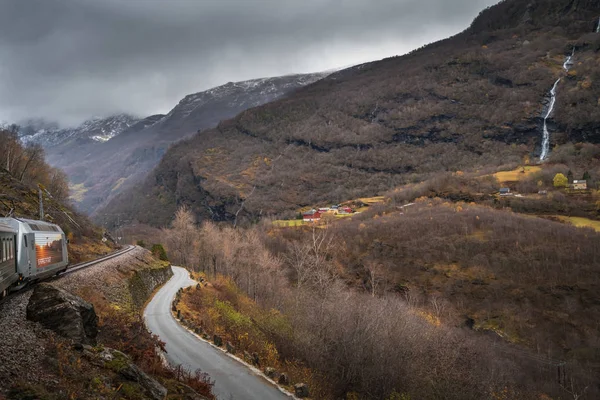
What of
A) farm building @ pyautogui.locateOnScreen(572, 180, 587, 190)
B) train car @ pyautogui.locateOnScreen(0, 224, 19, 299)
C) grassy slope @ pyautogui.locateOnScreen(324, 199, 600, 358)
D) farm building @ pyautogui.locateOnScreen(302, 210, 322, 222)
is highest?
train car @ pyautogui.locateOnScreen(0, 224, 19, 299)

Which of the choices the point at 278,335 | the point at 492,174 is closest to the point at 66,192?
the point at 278,335

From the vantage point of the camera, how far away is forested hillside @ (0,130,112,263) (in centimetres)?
4254

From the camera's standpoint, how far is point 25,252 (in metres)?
19.2

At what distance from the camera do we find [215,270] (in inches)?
2768

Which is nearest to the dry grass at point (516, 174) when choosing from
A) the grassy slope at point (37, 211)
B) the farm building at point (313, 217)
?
the farm building at point (313, 217)

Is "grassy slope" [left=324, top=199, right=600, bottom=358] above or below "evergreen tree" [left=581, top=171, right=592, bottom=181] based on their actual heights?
below

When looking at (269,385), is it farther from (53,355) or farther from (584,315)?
(584,315)

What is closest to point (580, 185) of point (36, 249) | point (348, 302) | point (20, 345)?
point (348, 302)

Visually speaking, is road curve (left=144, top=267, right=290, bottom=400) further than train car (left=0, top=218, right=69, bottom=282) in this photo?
No

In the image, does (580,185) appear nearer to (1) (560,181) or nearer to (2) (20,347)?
(1) (560,181)

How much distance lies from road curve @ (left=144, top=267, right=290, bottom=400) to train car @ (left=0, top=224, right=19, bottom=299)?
788 centimetres

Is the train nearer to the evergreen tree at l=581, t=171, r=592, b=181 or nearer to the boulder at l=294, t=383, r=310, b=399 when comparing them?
the boulder at l=294, t=383, r=310, b=399

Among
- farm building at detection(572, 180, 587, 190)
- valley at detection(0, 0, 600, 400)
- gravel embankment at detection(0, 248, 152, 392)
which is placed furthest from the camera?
farm building at detection(572, 180, 587, 190)

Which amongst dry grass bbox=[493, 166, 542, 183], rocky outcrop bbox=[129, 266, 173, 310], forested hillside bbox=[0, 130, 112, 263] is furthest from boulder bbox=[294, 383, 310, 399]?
dry grass bbox=[493, 166, 542, 183]
